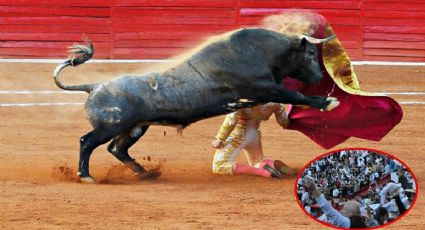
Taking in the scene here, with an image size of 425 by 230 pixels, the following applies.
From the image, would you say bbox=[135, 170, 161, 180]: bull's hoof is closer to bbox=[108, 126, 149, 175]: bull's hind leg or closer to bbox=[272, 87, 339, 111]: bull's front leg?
bbox=[108, 126, 149, 175]: bull's hind leg

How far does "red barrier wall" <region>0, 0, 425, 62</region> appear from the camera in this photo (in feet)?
60.0

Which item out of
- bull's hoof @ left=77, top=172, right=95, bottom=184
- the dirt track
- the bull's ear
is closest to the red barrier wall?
the dirt track

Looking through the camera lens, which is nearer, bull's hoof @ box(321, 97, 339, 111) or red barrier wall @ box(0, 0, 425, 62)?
bull's hoof @ box(321, 97, 339, 111)

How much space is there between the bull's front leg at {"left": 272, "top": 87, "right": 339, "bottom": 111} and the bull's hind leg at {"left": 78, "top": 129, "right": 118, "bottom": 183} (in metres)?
1.27

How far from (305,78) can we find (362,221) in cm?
390

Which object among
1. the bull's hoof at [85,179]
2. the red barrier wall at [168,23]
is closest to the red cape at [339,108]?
the bull's hoof at [85,179]

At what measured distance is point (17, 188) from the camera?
29.5 ft

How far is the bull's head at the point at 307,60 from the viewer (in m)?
8.97

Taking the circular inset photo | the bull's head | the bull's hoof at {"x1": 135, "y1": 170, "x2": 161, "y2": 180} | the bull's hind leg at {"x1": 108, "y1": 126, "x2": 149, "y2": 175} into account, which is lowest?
the bull's hoof at {"x1": 135, "y1": 170, "x2": 161, "y2": 180}

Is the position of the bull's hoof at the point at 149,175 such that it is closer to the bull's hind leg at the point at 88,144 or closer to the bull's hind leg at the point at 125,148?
the bull's hind leg at the point at 125,148

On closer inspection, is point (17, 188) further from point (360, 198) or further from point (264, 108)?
point (360, 198)

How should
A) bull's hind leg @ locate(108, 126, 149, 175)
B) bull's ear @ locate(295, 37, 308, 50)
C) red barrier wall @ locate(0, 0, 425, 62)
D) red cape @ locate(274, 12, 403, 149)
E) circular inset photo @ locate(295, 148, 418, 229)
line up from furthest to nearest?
1. red barrier wall @ locate(0, 0, 425, 62)
2. red cape @ locate(274, 12, 403, 149)
3. bull's hind leg @ locate(108, 126, 149, 175)
4. bull's ear @ locate(295, 37, 308, 50)
5. circular inset photo @ locate(295, 148, 418, 229)

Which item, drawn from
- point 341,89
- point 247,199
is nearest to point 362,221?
point 247,199

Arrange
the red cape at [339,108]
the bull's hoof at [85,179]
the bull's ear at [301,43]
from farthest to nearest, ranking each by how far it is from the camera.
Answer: the red cape at [339,108], the bull's hoof at [85,179], the bull's ear at [301,43]
